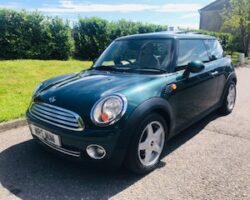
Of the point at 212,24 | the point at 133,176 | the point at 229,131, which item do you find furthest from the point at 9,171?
the point at 212,24

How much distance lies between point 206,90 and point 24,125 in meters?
3.18

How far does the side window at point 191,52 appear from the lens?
425cm

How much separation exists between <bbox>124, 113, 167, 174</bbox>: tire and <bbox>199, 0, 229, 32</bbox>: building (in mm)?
33093

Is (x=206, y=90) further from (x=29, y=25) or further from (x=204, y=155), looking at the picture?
(x=29, y=25)

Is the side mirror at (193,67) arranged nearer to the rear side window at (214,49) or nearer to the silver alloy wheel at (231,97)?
the rear side window at (214,49)

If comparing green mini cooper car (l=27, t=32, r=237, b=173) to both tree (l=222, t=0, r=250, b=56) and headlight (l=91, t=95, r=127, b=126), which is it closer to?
headlight (l=91, t=95, r=127, b=126)

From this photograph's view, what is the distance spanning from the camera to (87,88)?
3.49 m

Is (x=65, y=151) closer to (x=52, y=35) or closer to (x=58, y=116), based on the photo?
(x=58, y=116)

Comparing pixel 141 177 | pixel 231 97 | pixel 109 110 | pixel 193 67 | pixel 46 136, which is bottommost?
pixel 141 177

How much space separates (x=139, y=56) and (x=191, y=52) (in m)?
0.86

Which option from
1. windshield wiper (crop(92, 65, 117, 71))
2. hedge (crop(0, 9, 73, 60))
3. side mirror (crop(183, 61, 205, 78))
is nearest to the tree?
hedge (crop(0, 9, 73, 60))

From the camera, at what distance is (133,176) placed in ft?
11.4

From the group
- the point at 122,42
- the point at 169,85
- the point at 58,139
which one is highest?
the point at 122,42

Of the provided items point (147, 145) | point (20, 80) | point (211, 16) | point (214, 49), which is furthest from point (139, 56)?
point (211, 16)
